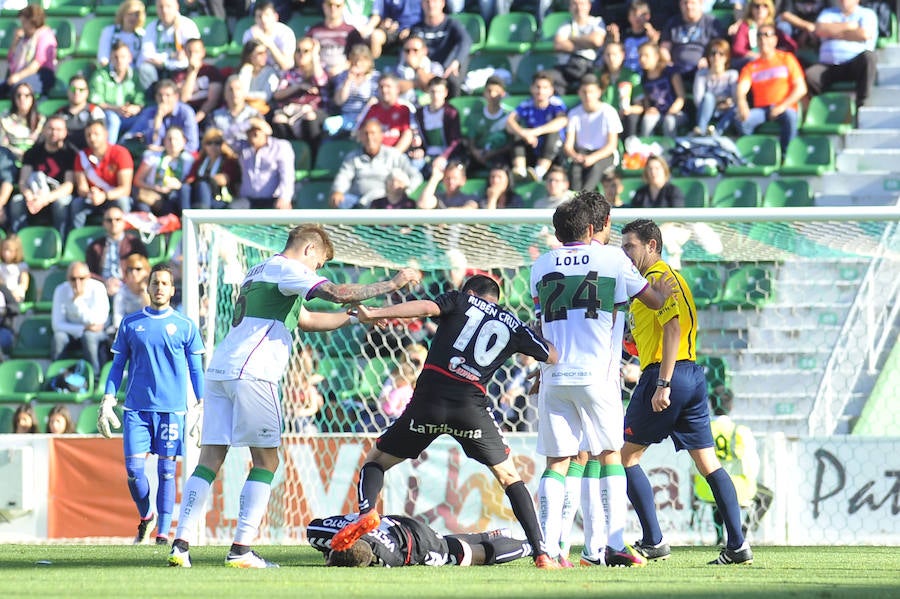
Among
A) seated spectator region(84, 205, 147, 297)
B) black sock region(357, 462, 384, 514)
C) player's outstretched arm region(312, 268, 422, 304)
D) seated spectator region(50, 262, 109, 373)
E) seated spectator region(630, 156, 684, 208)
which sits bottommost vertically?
black sock region(357, 462, 384, 514)

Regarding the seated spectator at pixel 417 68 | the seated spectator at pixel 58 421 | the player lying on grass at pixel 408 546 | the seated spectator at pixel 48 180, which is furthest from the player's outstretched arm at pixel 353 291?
the seated spectator at pixel 48 180

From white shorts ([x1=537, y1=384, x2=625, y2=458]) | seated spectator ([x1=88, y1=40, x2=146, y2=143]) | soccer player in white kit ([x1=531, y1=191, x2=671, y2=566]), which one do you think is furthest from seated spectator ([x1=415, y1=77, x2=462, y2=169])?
white shorts ([x1=537, y1=384, x2=625, y2=458])

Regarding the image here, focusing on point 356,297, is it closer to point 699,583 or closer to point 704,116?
point 699,583

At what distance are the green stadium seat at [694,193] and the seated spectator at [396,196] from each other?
8.48 feet

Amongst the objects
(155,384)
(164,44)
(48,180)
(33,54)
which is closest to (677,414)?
(155,384)

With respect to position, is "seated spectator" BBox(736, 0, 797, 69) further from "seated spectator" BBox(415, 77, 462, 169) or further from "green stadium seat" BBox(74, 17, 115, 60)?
"green stadium seat" BBox(74, 17, 115, 60)

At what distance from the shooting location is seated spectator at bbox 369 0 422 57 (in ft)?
55.6

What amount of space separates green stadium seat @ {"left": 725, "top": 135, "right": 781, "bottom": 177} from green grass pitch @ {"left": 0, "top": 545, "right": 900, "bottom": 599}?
6.38m

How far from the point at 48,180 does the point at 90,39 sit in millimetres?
2974

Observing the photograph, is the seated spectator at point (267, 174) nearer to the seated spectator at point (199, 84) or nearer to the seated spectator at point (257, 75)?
the seated spectator at point (257, 75)

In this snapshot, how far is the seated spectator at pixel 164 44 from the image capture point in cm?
1709

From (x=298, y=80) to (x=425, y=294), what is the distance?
477cm

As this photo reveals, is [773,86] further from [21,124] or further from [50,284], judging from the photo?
[21,124]

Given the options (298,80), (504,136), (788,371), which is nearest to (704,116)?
(504,136)
